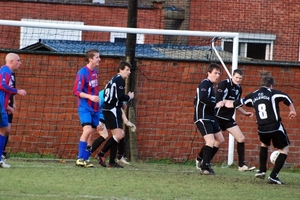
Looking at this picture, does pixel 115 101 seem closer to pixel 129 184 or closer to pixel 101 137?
pixel 101 137

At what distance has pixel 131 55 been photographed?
626 inches

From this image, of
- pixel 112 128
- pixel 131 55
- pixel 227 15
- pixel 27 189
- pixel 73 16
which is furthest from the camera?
pixel 227 15

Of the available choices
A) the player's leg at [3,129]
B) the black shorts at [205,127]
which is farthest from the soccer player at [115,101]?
the player's leg at [3,129]

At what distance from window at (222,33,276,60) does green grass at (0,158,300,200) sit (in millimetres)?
13123

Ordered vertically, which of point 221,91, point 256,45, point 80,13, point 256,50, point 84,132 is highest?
point 80,13

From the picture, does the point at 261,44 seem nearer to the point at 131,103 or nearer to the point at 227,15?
the point at 227,15

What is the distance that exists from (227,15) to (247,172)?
1418 centimetres

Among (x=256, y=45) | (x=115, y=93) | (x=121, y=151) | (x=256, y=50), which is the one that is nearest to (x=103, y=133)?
(x=121, y=151)

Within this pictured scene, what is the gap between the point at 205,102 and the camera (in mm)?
12859

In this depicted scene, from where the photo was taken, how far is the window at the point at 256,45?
1057 inches

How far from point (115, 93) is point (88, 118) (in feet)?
2.11

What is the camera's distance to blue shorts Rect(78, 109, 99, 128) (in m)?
13.3

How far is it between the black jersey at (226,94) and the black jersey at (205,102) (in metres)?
0.98

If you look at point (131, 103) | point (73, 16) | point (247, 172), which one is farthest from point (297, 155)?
point (73, 16)
